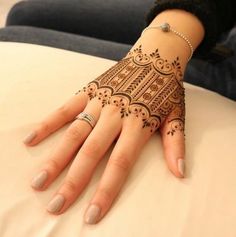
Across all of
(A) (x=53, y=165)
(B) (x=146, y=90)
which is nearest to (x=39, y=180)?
(A) (x=53, y=165)

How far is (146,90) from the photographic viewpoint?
0.65 metres

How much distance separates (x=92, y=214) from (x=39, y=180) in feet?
0.31

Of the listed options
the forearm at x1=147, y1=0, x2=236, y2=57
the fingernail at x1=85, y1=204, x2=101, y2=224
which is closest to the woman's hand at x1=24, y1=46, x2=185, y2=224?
the fingernail at x1=85, y1=204, x2=101, y2=224

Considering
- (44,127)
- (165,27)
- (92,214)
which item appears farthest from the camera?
(165,27)

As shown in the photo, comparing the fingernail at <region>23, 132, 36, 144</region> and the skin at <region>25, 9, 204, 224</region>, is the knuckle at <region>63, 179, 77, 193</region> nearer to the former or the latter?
the skin at <region>25, 9, 204, 224</region>

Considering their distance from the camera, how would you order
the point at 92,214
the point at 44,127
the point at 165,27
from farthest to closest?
the point at 165,27 → the point at 44,127 → the point at 92,214

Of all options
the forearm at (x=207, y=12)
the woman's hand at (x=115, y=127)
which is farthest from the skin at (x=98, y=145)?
the forearm at (x=207, y=12)

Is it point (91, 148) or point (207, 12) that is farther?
point (207, 12)

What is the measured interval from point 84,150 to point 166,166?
0.43 feet

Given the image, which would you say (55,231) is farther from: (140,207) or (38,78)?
(38,78)

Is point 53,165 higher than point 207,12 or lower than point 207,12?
lower

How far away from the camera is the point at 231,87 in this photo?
2.71 feet

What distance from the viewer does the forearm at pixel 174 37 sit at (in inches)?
28.2

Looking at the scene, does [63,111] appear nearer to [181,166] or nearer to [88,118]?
[88,118]
